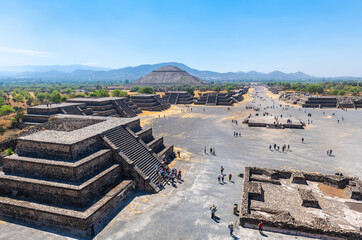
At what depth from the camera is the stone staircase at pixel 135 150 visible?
21.2 metres

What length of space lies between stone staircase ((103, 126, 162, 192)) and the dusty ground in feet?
8.35

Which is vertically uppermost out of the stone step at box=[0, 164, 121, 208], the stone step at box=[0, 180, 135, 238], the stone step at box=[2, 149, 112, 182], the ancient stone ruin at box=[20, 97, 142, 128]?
the ancient stone ruin at box=[20, 97, 142, 128]

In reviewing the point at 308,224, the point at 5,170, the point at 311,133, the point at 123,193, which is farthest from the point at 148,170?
the point at 311,133

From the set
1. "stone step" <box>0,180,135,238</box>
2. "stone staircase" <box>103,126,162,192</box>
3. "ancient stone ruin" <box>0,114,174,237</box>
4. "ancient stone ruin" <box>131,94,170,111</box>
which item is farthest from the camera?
"ancient stone ruin" <box>131,94,170,111</box>

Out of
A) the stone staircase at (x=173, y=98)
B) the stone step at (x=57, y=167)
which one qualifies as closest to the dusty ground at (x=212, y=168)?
the stone step at (x=57, y=167)

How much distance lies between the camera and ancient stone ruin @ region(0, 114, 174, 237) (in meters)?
15.6

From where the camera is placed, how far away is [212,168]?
2553 centimetres

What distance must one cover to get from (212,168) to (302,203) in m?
10.3

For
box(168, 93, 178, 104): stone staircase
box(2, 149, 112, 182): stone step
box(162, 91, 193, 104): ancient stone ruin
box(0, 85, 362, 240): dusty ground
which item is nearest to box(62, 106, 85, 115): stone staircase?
box(0, 85, 362, 240): dusty ground

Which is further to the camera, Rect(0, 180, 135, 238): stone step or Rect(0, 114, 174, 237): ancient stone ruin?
Rect(0, 114, 174, 237): ancient stone ruin

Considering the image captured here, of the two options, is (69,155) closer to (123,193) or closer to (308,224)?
(123,193)

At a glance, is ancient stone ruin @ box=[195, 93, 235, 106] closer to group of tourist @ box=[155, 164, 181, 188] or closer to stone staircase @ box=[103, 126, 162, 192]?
stone staircase @ box=[103, 126, 162, 192]

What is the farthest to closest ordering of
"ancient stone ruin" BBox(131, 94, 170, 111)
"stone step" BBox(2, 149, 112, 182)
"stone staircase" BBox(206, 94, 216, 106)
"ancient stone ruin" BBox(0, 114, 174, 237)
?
"stone staircase" BBox(206, 94, 216, 106)
"ancient stone ruin" BBox(131, 94, 170, 111)
"stone step" BBox(2, 149, 112, 182)
"ancient stone ruin" BBox(0, 114, 174, 237)

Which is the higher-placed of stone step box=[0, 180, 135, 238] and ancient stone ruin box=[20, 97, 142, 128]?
ancient stone ruin box=[20, 97, 142, 128]
